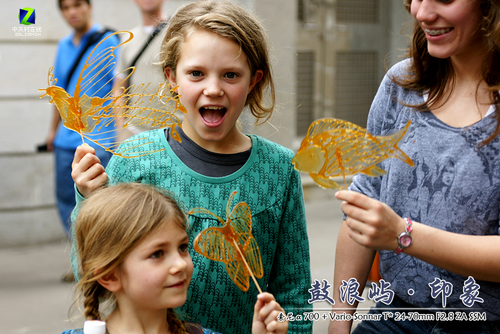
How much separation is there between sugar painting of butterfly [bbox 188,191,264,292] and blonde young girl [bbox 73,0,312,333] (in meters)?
0.14

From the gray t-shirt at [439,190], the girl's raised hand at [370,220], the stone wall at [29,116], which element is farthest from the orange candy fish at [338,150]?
the stone wall at [29,116]

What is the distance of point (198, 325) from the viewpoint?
5.46 ft

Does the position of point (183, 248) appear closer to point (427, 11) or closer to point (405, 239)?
point (405, 239)

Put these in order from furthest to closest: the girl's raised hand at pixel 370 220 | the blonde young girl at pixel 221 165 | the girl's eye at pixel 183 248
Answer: the blonde young girl at pixel 221 165 < the girl's eye at pixel 183 248 < the girl's raised hand at pixel 370 220

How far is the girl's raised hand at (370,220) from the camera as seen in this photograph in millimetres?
1356

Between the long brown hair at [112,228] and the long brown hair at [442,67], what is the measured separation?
85cm

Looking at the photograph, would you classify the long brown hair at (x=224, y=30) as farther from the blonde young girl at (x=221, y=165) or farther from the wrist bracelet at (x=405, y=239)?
the wrist bracelet at (x=405, y=239)

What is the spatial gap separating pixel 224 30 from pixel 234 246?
664 millimetres

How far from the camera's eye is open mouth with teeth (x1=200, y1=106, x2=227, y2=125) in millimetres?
1703

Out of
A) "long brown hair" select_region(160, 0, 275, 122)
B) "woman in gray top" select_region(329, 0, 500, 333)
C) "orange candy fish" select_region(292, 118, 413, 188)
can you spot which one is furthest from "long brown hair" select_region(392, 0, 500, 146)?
"long brown hair" select_region(160, 0, 275, 122)

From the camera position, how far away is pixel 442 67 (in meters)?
1.75

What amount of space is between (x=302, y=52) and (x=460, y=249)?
583 cm

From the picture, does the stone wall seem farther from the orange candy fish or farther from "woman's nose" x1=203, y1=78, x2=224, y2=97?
the orange candy fish

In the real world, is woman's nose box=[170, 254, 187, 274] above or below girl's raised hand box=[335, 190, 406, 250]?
below
